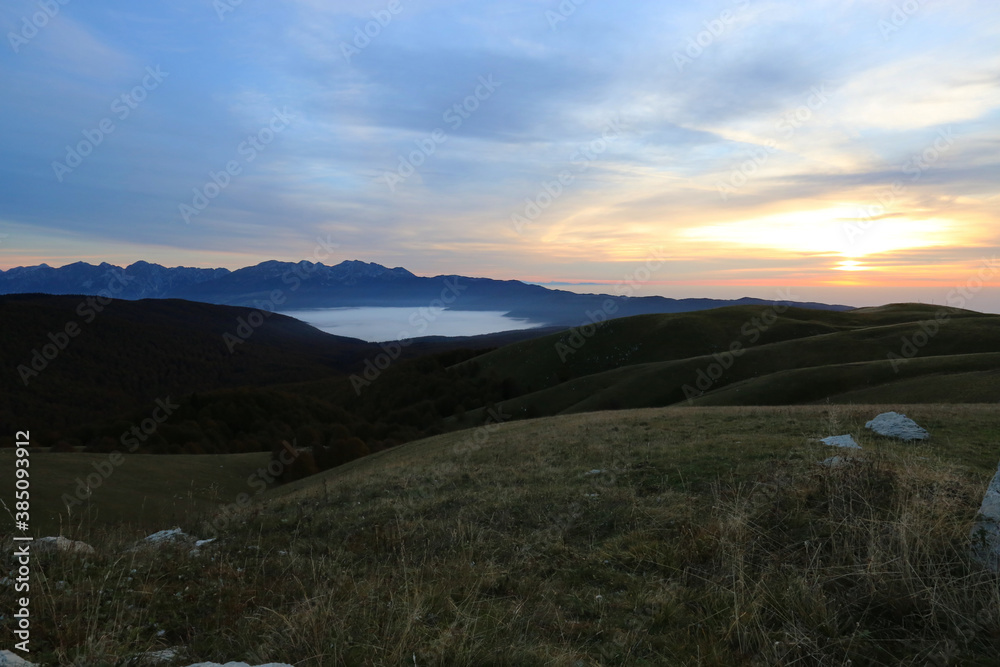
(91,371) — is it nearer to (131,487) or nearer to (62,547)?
(131,487)

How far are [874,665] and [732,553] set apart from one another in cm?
169

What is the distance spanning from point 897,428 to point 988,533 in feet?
39.9

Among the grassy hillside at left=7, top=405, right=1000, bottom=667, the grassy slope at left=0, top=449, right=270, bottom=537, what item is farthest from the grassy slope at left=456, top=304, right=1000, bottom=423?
the grassy slope at left=0, top=449, right=270, bottom=537

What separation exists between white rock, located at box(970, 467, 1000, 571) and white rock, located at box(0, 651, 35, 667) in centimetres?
769

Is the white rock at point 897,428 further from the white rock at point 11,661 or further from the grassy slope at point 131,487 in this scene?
the grassy slope at point 131,487

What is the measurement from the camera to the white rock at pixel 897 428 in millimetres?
14062

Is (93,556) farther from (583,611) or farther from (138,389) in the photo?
(138,389)

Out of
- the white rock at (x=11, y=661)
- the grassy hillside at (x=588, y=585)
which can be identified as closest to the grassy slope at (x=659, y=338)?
the grassy hillside at (x=588, y=585)

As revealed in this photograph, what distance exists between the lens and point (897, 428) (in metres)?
14.6

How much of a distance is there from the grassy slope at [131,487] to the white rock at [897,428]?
69.7 feet

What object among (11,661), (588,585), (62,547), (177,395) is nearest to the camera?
(11,661)

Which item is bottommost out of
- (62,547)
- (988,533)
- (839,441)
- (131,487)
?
(131,487)

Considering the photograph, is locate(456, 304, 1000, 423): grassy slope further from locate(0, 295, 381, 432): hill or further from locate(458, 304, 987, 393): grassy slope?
locate(0, 295, 381, 432): hill

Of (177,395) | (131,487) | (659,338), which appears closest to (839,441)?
(131,487)
